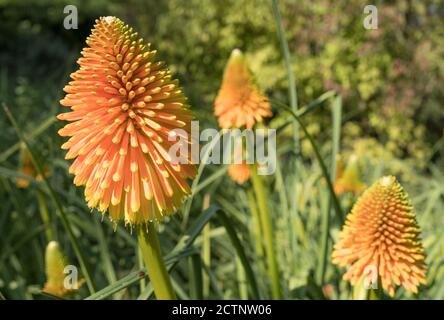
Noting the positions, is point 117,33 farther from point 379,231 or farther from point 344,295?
point 344,295

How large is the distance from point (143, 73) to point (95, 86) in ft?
0.38

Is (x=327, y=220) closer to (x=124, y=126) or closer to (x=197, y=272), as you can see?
(x=197, y=272)

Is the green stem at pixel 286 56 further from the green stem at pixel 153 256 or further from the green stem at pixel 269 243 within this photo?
the green stem at pixel 153 256

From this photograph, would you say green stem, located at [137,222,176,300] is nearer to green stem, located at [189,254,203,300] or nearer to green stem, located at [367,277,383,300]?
green stem, located at [189,254,203,300]

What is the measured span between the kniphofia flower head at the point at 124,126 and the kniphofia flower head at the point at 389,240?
1.93 feet

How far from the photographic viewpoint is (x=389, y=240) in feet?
5.16

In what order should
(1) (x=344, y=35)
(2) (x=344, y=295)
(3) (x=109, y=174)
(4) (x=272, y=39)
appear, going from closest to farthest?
(3) (x=109, y=174) → (2) (x=344, y=295) → (1) (x=344, y=35) → (4) (x=272, y=39)

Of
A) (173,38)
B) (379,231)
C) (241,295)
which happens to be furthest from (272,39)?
(379,231)

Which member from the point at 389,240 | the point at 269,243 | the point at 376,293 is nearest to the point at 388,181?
the point at 389,240

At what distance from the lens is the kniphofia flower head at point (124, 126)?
4.14 feet

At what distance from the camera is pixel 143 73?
131 cm

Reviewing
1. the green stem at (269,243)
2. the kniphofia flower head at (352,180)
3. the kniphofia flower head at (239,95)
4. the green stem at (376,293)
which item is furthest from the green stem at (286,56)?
the green stem at (376,293)

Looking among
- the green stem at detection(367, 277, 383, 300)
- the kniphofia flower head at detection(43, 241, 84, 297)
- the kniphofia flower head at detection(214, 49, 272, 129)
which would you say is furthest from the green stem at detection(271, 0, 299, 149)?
the kniphofia flower head at detection(43, 241, 84, 297)

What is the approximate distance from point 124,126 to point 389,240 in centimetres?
81
